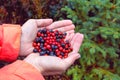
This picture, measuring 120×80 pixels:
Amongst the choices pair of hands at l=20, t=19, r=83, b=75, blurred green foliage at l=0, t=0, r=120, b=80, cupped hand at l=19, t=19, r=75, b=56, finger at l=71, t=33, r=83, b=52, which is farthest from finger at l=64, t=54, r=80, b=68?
blurred green foliage at l=0, t=0, r=120, b=80

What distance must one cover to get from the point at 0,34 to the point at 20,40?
0.51 feet

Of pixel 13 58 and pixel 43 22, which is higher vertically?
pixel 43 22

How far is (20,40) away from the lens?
90.4 inches

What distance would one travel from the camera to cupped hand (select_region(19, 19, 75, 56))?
2322 millimetres

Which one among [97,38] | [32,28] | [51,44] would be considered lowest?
[97,38]

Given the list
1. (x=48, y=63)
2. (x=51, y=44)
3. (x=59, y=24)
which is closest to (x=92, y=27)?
(x=59, y=24)

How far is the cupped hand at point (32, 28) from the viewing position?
232cm

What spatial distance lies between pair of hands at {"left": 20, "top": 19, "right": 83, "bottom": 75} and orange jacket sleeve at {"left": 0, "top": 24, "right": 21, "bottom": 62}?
8 centimetres

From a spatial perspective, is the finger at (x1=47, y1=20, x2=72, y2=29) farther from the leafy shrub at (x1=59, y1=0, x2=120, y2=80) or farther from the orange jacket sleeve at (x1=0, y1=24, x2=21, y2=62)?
the leafy shrub at (x1=59, y1=0, x2=120, y2=80)

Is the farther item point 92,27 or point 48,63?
point 92,27

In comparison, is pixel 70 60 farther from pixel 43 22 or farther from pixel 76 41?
pixel 43 22

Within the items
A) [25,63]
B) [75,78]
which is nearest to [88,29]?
[75,78]

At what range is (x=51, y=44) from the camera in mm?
2408

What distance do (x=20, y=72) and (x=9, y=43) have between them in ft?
0.82
